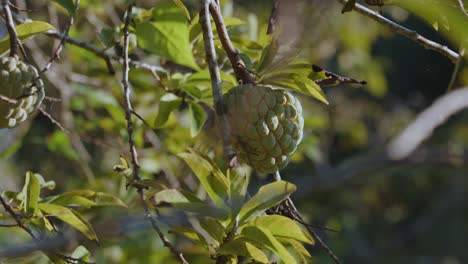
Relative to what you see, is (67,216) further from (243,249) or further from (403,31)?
(403,31)

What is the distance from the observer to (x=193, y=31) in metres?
1.37

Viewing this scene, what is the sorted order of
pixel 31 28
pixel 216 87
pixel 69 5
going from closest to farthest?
pixel 216 87 < pixel 31 28 < pixel 69 5

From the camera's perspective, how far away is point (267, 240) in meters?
0.96

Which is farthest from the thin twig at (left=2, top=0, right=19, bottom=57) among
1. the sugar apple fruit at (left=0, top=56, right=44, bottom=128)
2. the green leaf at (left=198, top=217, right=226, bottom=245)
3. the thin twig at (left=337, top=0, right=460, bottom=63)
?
the thin twig at (left=337, top=0, right=460, bottom=63)

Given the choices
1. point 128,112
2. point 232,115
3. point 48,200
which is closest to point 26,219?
point 48,200

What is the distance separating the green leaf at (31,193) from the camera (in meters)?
1.12

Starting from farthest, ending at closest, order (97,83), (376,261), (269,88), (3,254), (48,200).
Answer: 1. (376,261)
2. (97,83)
3. (48,200)
4. (269,88)
5. (3,254)

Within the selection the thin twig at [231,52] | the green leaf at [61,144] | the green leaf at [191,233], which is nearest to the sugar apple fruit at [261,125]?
the thin twig at [231,52]

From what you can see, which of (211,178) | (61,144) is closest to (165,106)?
(211,178)

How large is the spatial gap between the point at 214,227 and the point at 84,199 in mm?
253

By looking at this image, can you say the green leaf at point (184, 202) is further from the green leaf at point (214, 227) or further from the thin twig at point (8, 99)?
the thin twig at point (8, 99)

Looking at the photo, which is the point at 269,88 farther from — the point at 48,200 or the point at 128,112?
the point at 48,200

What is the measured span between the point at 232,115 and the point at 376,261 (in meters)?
5.29

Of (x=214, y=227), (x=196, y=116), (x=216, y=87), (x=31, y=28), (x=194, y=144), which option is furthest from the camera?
(x=194, y=144)
